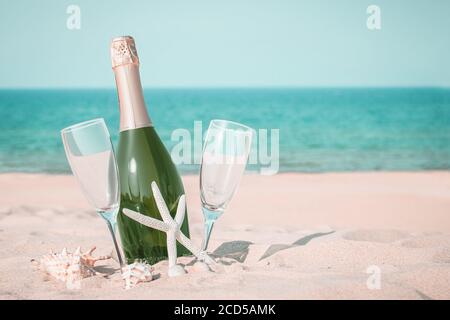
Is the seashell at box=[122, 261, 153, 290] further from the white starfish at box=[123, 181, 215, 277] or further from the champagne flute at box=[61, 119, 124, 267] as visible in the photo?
the champagne flute at box=[61, 119, 124, 267]

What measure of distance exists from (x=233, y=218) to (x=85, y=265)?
2603mm

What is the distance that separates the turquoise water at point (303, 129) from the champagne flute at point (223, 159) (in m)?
7.99

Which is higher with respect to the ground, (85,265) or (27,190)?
(85,265)

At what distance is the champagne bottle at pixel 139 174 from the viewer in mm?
2596

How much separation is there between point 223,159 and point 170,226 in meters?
0.34

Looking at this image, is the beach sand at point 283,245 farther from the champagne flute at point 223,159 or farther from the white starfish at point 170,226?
the champagne flute at point 223,159

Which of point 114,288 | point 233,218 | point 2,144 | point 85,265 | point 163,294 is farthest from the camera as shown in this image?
point 2,144

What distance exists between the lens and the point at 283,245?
3.24 meters

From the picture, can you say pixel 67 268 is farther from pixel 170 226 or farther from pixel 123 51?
pixel 123 51

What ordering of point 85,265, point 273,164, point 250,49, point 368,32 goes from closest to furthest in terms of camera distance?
point 85,265 → point 273,164 → point 368,32 → point 250,49

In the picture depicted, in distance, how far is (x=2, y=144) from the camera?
60.8 feet

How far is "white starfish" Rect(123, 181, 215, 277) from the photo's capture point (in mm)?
2404
